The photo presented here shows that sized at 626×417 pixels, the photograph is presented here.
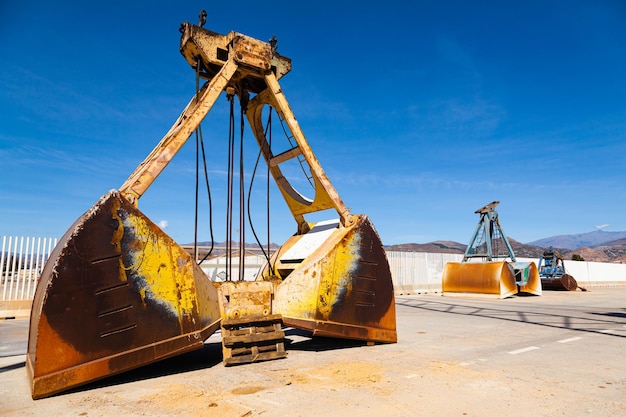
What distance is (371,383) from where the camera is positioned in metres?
3.76

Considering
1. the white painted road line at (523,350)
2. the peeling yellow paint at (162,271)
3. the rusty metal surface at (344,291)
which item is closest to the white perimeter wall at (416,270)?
the white painted road line at (523,350)

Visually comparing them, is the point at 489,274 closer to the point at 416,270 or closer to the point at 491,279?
the point at 491,279

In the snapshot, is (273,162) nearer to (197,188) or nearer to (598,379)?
(197,188)

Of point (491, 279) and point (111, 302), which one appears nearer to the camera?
point (111, 302)

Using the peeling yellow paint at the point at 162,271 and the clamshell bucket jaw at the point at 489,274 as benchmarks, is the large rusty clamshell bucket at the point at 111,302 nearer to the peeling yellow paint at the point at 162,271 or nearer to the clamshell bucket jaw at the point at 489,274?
the peeling yellow paint at the point at 162,271

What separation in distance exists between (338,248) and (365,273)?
1.77 ft

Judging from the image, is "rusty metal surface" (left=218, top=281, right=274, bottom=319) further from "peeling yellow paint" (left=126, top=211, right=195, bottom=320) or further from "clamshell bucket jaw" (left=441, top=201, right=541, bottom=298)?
"clamshell bucket jaw" (left=441, top=201, right=541, bottom=298)

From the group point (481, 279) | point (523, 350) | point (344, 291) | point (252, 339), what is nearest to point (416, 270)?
point (481, 279)

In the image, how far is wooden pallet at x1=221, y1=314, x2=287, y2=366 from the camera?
4.53 m

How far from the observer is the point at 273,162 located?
6.73m

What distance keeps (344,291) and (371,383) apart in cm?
151

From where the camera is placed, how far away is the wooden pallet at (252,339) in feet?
14.9

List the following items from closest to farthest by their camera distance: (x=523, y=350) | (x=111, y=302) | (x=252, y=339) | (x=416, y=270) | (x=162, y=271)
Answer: (x=111, y=302)
(x=162, y=271)
(x=252, y=339)
(x=523, y=350)
(x=416, y=270)

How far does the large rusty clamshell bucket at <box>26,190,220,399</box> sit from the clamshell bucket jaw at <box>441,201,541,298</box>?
1349cm
